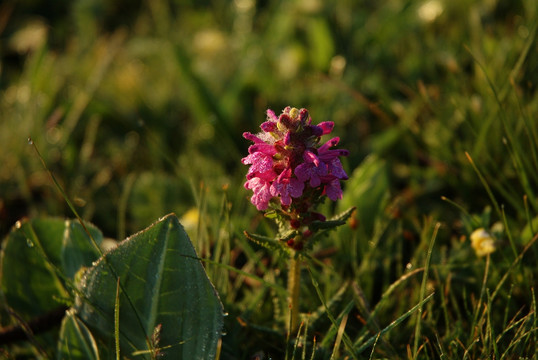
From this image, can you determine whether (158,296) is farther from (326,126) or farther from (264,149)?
(326,126)

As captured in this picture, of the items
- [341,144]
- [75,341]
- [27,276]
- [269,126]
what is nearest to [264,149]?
[269,126]

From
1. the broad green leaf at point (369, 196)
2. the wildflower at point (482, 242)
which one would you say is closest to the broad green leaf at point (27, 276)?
the broad green leaf at point (369, 196)

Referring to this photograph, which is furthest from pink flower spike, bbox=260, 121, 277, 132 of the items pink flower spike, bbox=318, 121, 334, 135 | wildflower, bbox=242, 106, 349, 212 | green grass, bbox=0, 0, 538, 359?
green grass, bbox=0, 0, 538, 359

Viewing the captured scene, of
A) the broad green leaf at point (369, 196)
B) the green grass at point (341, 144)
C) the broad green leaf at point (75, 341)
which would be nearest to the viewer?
the broad green leaf at point (75, 341)

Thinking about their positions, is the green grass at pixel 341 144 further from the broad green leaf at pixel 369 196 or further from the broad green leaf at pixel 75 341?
the broad green leaf at pixel 75 341

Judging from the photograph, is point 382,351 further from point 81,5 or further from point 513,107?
point 81,5

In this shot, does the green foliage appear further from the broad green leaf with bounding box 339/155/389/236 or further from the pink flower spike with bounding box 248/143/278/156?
the broad green leaf with bounding box 339/155/389/236
